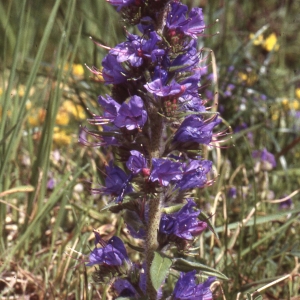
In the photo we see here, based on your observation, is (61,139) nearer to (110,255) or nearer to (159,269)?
(110,255)

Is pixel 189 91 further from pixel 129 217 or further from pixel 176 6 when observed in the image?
pixel 129 217

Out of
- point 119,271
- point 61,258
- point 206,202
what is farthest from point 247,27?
point 119,271

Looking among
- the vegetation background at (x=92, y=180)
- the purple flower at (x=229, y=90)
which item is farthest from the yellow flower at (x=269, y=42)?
the purple flower at (x=229, y=90)

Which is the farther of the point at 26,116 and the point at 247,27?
the point at 247,27

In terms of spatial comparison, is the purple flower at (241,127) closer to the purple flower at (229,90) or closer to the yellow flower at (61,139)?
the purple flower at (229,90)

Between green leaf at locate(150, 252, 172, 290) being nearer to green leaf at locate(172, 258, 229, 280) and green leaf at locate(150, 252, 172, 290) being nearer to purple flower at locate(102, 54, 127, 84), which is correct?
green leaf at locate(172, 258, 229, 280)

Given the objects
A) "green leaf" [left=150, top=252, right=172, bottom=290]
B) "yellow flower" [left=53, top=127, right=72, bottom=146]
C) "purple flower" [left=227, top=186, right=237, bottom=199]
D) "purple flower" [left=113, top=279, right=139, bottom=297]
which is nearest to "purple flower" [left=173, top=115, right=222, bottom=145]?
"green leaf" [left=150, top=252, right=172, bottom=290]

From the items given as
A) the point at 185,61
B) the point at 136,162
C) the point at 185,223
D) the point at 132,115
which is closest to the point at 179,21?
the point at 185,61
